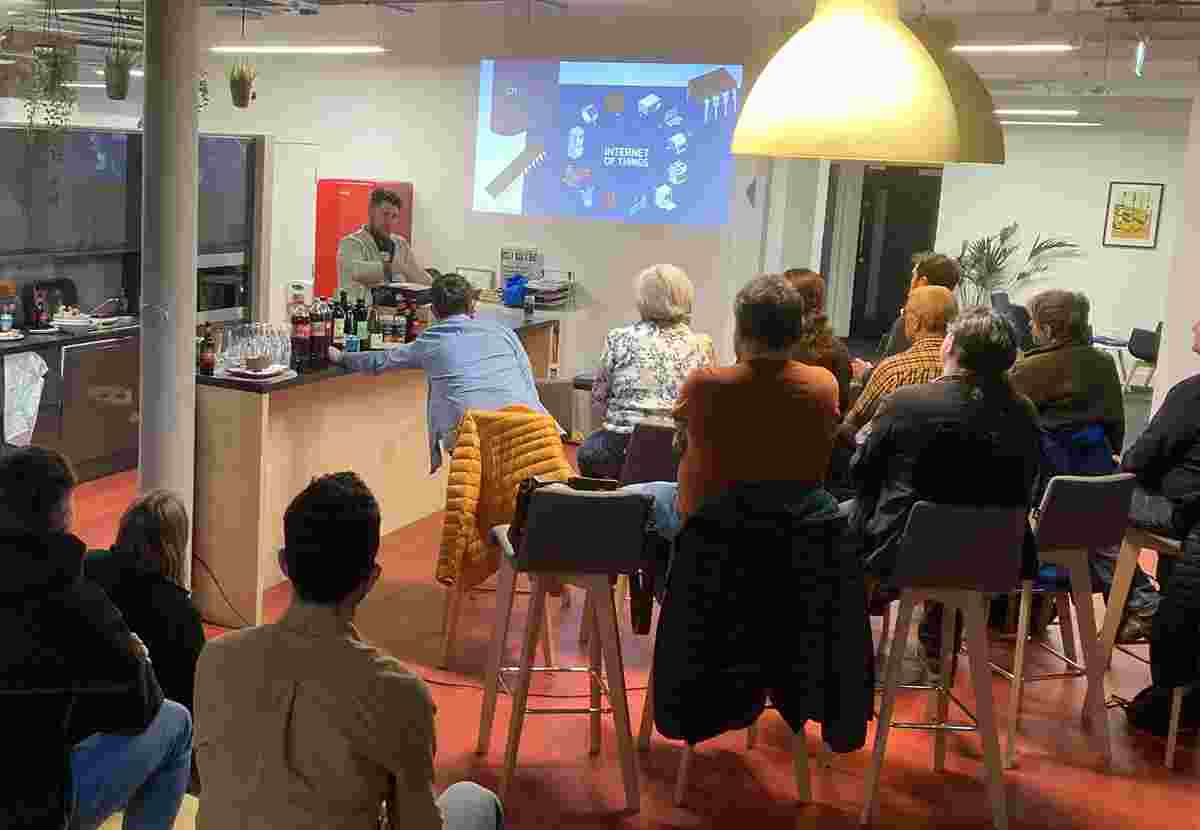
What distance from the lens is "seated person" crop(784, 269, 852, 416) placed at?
186 inches

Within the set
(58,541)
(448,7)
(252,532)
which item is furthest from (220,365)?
(448,7)

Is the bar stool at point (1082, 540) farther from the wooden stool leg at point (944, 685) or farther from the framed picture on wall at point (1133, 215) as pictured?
the framed picture on wall at point (1133, 215)

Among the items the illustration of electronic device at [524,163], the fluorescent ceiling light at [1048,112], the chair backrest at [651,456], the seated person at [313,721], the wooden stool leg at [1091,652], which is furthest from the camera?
the fluorescent ceiling light at [1048,112]

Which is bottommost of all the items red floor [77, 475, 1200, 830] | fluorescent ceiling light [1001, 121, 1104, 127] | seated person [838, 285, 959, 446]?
red floor [77, 475, 1200, 830]

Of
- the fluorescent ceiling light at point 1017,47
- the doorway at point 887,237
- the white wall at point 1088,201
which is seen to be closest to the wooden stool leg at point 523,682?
the fluorescent ceiling light at point 1017,47

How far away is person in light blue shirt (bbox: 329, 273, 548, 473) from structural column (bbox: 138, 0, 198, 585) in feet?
2.71

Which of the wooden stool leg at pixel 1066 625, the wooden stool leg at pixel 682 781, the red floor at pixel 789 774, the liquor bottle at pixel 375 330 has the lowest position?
the red floor at pixel 789 774

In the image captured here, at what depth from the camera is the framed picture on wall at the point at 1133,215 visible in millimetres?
13344

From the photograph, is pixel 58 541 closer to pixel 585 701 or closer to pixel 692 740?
pixel 692 740

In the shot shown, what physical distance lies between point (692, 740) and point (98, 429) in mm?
4389

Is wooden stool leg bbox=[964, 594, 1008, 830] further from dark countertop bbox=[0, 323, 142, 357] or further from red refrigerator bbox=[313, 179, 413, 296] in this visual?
red refrigerator bbox=[313, 179, 413, 296]

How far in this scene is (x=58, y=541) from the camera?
2.38 metres

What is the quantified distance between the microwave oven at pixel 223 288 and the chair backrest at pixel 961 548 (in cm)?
515

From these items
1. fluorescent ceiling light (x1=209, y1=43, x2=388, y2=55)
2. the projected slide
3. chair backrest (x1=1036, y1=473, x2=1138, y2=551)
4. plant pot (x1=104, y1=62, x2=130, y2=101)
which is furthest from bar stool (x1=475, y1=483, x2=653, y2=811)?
fluorescent ceiling light (x1=209, y1=43, x2=388, y2=55)
